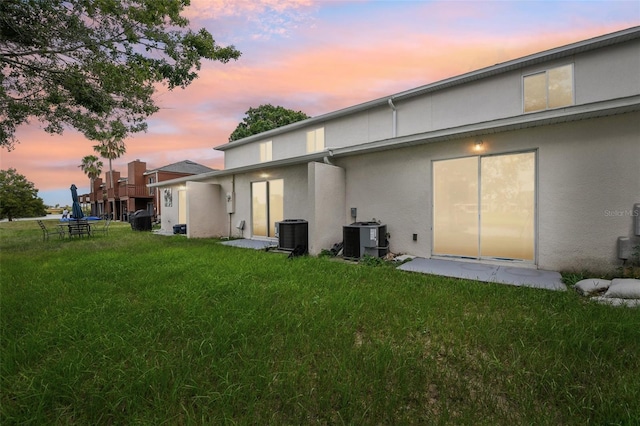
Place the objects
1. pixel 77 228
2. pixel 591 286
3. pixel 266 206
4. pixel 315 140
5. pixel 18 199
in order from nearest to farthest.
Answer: pixel 591 286 < pixel 266 206 < pixel 77 228 < pixel 315 140 < pixel 18 199

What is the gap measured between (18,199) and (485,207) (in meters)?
47.8

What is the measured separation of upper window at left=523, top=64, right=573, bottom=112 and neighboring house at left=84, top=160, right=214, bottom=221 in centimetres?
2852

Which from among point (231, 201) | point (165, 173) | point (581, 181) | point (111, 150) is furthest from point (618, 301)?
point (111, 150)

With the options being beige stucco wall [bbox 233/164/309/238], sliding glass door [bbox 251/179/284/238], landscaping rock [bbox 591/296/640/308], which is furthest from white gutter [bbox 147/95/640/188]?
landscaping rock [bbox 591/296/640/308]

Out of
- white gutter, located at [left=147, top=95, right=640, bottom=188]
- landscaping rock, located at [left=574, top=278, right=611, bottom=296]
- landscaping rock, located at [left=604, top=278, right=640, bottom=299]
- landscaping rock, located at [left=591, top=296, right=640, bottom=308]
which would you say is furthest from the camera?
white gutter, located at [left=147, top=95, right=640, bottom=188]

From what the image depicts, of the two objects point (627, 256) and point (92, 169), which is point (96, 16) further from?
point (92, 169)

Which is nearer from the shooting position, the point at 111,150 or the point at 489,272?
the point at 489,272

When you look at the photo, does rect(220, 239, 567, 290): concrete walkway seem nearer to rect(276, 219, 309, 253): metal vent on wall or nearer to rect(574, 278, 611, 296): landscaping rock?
rect(574, 278, 611, 296): landscaping rock

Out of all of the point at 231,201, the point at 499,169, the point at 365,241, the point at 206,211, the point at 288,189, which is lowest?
the point at 365,241

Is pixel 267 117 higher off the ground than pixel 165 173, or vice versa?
pixel 267 117

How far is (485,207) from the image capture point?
19.6 feet

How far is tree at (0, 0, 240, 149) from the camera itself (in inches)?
243

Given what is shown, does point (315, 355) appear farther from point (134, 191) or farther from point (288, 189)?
point (134, 191)

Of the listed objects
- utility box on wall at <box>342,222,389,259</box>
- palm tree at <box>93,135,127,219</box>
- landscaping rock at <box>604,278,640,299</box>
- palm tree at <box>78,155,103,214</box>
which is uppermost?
palm tree at <box>93,135,127,219</box>
